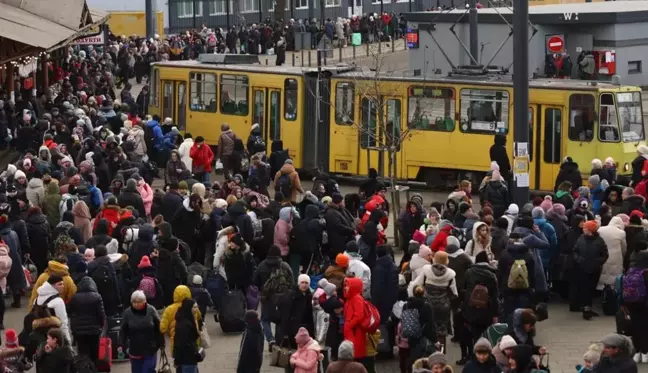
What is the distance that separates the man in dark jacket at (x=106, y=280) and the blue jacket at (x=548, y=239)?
18.2 feet

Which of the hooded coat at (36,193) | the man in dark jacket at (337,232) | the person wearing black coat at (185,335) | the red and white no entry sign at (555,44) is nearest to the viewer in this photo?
the person wearing black coat at (185,335)

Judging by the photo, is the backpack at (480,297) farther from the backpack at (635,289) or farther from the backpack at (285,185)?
the backpack at (285,185)

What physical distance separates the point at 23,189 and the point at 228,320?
535 centimetres

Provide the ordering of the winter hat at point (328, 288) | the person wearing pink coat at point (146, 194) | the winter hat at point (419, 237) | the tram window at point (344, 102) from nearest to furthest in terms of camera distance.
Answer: the winter hat at point (328, 288), the winter hat at point (419, 237), the person wearing pink coat at point (146, 194), the tram window at point (344, 102)

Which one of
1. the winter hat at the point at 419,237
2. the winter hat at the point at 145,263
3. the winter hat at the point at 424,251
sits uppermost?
the winter hat at the point at 424,251

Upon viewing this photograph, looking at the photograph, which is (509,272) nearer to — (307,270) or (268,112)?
(307,270)

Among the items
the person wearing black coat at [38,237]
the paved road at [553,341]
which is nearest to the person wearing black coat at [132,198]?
the person wearing black coat at [38,237]

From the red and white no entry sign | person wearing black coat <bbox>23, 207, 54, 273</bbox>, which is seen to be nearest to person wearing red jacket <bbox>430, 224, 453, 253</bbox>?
person wearing black coat <bbox>23, 207, 54, 273</bbox>

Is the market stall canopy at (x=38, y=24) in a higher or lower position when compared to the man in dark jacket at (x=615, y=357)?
higher

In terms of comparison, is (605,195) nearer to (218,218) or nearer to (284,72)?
(218,218)

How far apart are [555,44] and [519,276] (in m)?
30.6

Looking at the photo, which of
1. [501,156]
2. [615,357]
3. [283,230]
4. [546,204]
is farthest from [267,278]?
[501,156]

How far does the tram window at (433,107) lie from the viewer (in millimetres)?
32656

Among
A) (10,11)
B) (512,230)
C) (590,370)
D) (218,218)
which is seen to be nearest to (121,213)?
(218,218)
